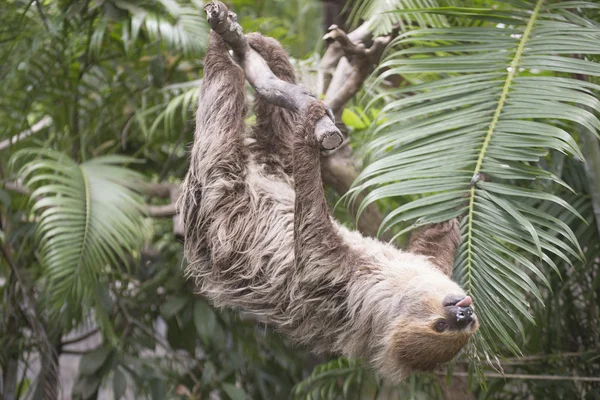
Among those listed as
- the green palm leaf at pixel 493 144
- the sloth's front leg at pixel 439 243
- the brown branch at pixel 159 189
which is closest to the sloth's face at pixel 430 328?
the green palm leaf at pixel 493 144

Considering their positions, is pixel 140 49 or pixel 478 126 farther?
pixel 140 49

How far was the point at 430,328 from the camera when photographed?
3314 millimetres

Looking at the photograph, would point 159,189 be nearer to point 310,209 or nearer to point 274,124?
point 274,124

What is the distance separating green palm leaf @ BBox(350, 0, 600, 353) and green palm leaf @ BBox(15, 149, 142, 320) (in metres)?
2.16

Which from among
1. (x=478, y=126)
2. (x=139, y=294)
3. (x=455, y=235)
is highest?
(x=478, y=126)

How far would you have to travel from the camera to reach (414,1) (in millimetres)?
4547

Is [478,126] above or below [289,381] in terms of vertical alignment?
above

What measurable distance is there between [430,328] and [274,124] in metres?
1.72

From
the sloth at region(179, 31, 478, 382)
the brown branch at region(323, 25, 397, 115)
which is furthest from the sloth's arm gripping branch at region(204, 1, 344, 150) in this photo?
the brown branch at region(323, 25, 397, 115)

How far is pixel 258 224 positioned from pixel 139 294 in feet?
8.88

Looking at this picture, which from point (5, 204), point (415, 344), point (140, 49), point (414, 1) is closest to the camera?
point (415, 344)

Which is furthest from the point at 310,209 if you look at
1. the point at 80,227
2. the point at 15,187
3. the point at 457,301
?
the point at 15,187

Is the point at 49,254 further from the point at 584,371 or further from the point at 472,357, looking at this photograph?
the point at 584,371

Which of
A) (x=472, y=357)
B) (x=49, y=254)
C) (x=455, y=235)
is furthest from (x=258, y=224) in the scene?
(x=49, y=254)
